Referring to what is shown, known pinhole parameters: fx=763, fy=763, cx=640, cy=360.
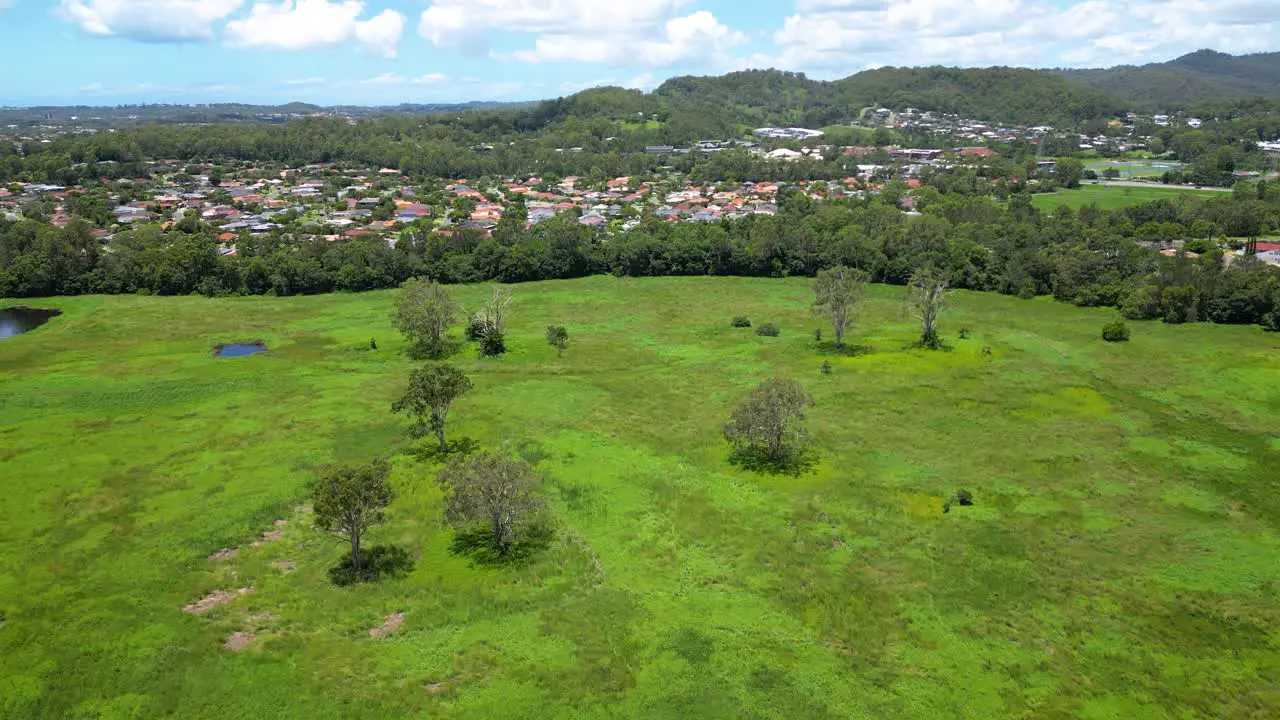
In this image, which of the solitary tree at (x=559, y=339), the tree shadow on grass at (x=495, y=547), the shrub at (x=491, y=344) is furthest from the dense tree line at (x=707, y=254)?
the tree shadow on grass at (x=495, y=547)

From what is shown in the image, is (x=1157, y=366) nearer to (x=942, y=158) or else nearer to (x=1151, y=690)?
(x=1151, y=690)

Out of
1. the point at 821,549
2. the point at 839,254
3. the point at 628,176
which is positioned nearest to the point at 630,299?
the point at 839,254

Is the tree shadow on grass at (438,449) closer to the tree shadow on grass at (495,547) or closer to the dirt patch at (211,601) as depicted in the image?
the tree shadow on grass at (495,547)

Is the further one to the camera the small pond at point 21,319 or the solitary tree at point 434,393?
the small pond at point 21,319

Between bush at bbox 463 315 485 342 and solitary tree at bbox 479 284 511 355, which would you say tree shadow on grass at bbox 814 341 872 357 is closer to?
solitary tree at bbox 479 284 511 355

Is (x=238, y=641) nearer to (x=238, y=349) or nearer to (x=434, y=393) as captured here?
(x=434, y=393)

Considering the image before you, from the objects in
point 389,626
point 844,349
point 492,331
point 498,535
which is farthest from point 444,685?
point 844,349
